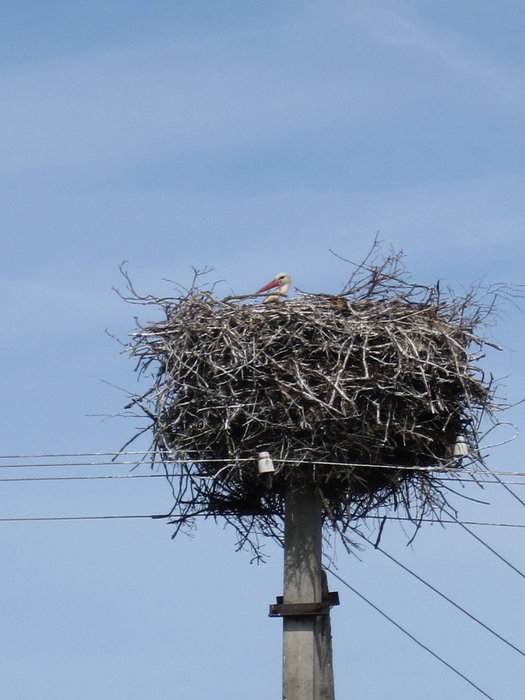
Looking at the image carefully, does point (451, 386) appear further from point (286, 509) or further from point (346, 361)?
point (286, 509)

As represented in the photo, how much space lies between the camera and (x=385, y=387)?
7.69 meters

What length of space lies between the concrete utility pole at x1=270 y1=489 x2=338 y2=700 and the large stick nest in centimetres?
25

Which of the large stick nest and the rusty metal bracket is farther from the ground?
the large stick nest

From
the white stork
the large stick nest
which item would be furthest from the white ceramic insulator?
the white stork

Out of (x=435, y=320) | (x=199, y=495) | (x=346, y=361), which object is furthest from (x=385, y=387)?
(x=199, y=495)

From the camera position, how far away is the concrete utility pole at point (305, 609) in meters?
6.88

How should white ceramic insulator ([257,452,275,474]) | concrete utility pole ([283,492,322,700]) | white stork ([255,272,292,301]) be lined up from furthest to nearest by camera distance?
1. white stork ([255,272,292,301])
2. white ceramic insulator ([257,452,275,474])
3. concrete utility pole ([283,492,322,700])

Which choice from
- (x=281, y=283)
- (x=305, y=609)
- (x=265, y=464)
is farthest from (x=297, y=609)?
(x=281, y=283)

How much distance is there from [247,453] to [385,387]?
101 centimetres

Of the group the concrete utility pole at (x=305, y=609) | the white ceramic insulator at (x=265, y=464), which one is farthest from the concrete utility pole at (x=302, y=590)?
the white ceramic insulator at (x=265, y=464)

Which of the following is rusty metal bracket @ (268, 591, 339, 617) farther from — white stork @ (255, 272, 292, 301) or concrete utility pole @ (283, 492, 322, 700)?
white stork @ (255, 272, 292, 301)

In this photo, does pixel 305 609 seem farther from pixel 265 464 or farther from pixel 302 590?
pixel 265 464

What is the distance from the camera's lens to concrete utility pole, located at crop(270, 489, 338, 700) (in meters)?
6.88

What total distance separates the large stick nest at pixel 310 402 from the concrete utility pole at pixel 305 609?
0.81 ft
